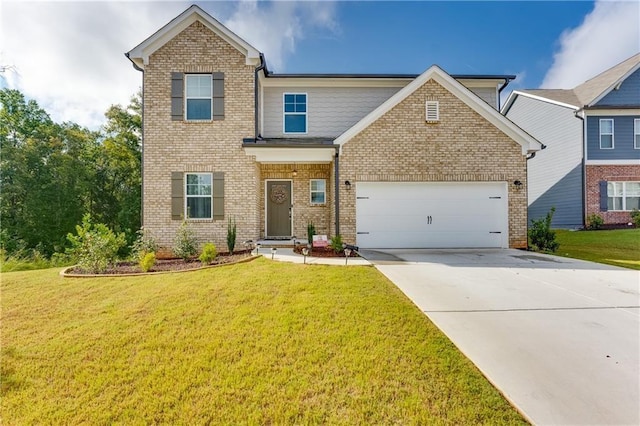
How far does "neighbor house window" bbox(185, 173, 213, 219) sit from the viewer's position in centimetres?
984

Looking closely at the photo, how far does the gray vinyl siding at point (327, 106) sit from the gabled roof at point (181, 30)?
1944 millimetres

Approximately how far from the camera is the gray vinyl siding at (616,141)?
15375 mm

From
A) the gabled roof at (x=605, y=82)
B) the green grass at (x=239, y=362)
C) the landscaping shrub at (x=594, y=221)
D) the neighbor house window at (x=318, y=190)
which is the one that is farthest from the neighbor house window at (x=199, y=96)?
the gabled roof at (x=605, y=82)

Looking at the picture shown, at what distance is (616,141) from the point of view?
1545cm

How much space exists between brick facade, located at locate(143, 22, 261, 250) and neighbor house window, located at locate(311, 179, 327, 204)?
98.2 inches

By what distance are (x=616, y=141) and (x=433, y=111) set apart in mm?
13663

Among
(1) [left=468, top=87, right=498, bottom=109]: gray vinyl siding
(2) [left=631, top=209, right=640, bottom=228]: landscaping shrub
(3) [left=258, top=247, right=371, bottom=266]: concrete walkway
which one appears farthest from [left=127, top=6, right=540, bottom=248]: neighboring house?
(2) [left=631, top=209, right=640, bottom=228]: landscaping shrub

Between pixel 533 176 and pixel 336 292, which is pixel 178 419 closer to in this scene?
pixel 336 292

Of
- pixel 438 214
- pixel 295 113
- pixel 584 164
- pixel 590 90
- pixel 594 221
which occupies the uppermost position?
pixel 590 90

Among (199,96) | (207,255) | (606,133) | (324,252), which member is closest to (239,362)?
(207,255)

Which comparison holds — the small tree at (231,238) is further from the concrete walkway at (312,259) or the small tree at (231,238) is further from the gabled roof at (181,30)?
the gabled roof at (181,30)

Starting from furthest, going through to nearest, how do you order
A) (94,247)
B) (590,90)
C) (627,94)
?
(590,90), (627,94), (94,247)

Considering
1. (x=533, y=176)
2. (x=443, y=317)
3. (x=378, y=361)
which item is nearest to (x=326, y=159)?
(x=443, y=317)

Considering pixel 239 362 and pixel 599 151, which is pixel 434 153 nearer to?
pixel 239 362
